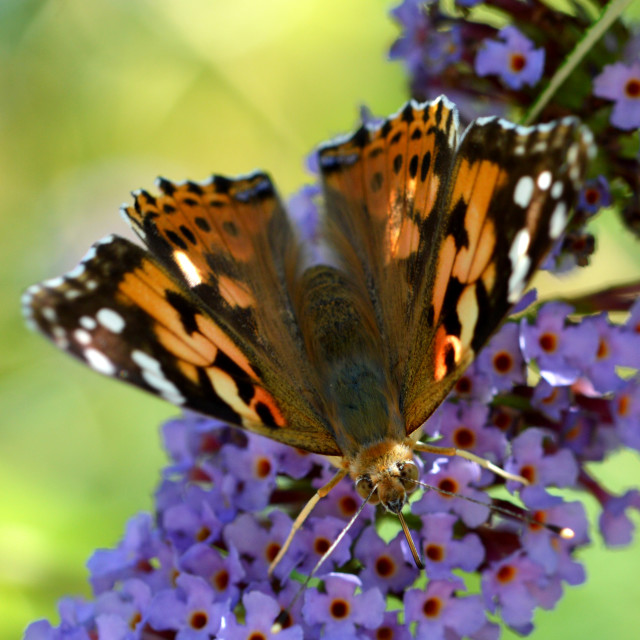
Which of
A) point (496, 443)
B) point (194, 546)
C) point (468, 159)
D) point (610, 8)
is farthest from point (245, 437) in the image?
point (610, 8)

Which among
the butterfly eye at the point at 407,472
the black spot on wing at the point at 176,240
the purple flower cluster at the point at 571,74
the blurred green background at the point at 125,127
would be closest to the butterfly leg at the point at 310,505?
the butterfly eye at the point at 407,472

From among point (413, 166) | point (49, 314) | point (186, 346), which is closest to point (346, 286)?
point (413, 166)

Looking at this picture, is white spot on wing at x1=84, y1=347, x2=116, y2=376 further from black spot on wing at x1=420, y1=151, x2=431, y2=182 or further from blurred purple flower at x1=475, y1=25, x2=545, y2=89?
blurred purple flower at x1=475, y1=25, x2=545, y2=89

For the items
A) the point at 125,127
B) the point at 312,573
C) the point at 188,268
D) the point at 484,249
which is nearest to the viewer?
the point at 484,249

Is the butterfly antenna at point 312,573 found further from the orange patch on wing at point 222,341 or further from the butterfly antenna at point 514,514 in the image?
the orange patch on wing at point 222,341

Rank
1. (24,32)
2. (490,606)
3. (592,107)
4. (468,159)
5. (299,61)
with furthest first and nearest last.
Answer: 1. (299,61)
2. (24,32)
3. (592,107)
4. (490,606)
5. (468,159)

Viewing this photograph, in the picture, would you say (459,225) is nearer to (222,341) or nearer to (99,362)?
(222,341)

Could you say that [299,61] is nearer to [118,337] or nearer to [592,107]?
[592,107]
